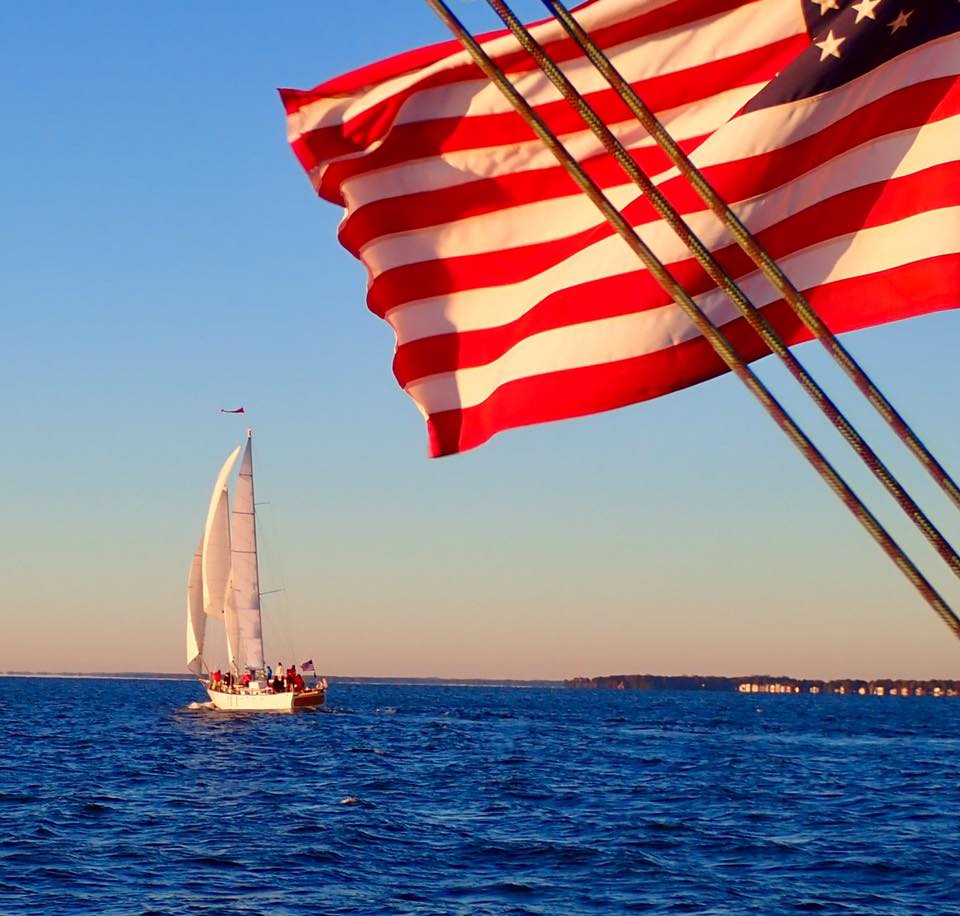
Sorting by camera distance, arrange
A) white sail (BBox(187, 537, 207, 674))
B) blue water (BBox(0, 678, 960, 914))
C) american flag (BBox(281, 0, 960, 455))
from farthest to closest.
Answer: white sail (BBox(187, 537, 207, 674)) → blue water (BBox(0, 678, 960, 914)) → american flag (BBox(281, 0, 960, 455))

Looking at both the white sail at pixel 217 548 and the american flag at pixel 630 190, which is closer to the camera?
the american flag at pixel 630 190

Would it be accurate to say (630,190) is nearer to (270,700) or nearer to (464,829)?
(464,829)

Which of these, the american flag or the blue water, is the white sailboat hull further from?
the american flag

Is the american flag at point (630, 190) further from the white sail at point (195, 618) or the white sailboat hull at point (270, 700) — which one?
the white sail at point (195, 618)

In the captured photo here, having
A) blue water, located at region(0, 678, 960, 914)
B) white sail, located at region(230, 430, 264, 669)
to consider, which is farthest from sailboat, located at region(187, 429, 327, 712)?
blue water, located at region(0, 678, 960, 914)

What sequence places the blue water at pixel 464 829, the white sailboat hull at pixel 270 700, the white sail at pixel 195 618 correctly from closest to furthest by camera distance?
the blue water at pixel 464 829 < the white sailboat hull at pixel 270 700 < the white sail at pixel 195 618

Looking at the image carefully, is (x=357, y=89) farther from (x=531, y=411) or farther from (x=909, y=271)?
(x=909, y=271)

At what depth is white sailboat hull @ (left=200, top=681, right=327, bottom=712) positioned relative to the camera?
77375 mm

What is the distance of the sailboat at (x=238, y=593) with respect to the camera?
78.5m

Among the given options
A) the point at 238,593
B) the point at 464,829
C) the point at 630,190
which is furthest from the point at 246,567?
the point at 630,190

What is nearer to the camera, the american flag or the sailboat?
the american flag

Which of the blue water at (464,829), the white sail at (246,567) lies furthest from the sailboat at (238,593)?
the blue water at (464,829)

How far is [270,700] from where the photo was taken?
255 ft

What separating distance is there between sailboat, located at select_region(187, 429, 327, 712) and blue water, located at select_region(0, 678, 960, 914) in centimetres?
1750
